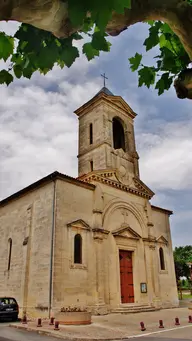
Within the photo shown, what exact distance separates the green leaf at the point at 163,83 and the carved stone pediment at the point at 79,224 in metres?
14.7

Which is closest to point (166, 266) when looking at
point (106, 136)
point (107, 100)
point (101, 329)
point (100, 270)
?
point (100, 270)

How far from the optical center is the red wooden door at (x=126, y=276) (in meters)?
19.5

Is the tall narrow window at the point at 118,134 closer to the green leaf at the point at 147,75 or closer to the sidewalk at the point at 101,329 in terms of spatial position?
the sidewalk at the point at 101,329

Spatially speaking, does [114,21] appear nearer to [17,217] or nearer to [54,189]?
[54,189]

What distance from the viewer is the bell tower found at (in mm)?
22312

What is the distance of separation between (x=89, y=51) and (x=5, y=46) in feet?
2.71

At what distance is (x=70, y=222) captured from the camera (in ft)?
58.5

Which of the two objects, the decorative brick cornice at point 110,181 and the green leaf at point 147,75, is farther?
the decorative brick cornice at point 110,181

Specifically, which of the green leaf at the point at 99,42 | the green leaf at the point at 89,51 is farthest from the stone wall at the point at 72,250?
the green leaf at the point at 99,42

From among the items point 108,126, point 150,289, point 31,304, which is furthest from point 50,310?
point 108,126

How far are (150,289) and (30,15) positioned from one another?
71.5 ft

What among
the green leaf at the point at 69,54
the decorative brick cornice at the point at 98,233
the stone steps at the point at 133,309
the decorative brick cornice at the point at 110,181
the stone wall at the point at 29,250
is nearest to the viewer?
the green leaf at the point at 69,54

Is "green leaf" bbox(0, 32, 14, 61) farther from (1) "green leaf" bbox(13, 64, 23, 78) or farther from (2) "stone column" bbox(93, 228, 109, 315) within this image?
(2) "stone column" bbox(93, 228, 109, 315)

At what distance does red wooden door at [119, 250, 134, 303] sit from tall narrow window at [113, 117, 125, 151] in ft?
29.5
